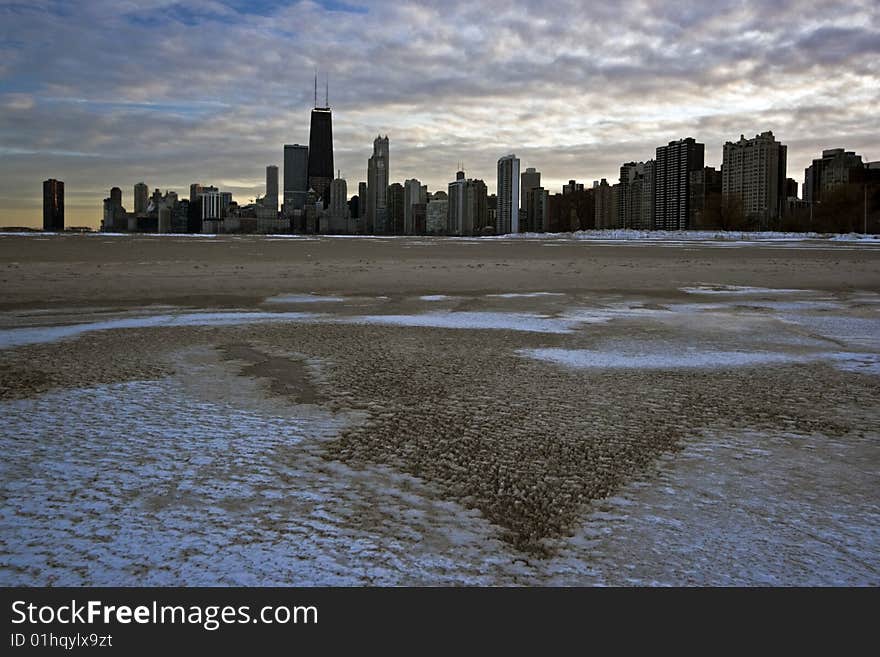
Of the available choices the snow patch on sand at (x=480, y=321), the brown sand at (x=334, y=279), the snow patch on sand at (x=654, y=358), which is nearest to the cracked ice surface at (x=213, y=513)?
the snow patch on sand at (x=654, y=358)

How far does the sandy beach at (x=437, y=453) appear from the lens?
1869 mm

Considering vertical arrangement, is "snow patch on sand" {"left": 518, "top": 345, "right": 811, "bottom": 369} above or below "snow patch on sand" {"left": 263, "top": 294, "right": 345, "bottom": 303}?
below

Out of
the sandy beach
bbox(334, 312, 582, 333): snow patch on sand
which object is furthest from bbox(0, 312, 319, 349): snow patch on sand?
bbox(334, 312, 582, 333): snow patch on sand

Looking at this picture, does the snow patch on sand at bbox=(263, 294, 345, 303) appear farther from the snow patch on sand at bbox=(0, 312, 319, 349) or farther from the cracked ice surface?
the cracked ice surface

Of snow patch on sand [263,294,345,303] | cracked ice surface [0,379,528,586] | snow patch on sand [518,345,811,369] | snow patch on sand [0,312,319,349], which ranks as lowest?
cracked ice surface [0,379,528,586]

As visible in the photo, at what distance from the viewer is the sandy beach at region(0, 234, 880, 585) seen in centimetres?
187

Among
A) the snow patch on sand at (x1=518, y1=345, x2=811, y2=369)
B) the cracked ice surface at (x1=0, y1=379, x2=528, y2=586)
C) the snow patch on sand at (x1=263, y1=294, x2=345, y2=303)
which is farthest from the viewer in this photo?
the snow patch on sand at (x1=263, y1=294, x2=345, y2=303)

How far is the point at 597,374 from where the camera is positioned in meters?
4.34

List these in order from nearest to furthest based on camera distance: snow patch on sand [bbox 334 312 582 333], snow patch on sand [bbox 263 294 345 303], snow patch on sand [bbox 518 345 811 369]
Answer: snow patch on sand [bbox 518 345 811 369] → snow patch on sand [bbox 334 312 582 333] → snow patch on sand [bbox 263 294 345 303]

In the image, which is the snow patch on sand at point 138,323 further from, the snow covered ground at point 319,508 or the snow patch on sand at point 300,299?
the snow covered ground at point 319,508

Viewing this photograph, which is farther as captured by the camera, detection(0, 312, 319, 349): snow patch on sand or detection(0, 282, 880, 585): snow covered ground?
detection(0, 312, 319, 349): snow patch on sand
